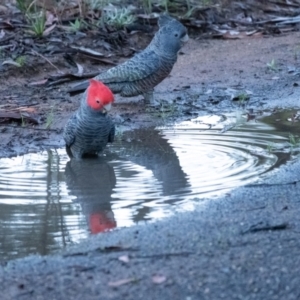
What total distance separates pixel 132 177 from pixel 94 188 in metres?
0.38

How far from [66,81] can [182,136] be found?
2.70m

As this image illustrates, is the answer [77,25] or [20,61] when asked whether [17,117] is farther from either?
[77,25]

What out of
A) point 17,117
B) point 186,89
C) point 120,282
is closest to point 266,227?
point 120,282

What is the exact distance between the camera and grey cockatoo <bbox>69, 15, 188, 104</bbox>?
8.73m

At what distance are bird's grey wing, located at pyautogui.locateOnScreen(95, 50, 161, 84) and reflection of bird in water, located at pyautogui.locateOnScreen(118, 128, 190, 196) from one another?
0.78 meters

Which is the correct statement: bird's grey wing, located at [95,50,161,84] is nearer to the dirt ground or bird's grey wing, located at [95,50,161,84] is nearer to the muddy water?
the dirt ground

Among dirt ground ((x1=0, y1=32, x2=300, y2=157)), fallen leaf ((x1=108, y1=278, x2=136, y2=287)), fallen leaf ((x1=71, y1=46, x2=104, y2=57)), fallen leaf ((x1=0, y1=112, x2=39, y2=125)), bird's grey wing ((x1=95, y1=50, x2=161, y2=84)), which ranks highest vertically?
bird's grey wing ((x1=95, y1=50, x2=161, y2=84))

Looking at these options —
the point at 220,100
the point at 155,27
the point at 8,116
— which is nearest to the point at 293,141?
the point at 220,100

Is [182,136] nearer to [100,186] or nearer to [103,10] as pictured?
[100,186]

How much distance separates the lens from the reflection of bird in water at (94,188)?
534 cm

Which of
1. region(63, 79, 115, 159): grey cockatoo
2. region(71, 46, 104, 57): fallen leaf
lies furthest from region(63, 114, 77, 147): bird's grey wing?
region(71, 46, 104, 57): fallen leaf

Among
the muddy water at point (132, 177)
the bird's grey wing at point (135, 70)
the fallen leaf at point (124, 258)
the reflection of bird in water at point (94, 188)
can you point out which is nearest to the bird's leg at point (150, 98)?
the bird's grey wing at point (135, 70)

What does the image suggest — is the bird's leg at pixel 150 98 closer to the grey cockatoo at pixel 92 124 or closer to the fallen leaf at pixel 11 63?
the fallen leaf at pixel 11 63

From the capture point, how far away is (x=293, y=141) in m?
7.12
